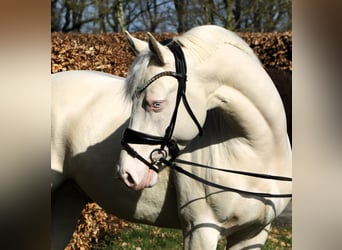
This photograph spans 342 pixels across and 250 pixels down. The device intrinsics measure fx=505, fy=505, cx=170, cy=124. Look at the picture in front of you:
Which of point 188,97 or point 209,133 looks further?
point 209,133

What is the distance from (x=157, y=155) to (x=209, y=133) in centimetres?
36

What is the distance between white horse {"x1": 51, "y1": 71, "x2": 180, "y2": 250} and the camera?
242cm

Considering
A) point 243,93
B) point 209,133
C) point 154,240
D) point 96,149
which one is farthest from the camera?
point 154,240

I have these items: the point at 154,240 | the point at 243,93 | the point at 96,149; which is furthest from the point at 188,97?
the point at 154,240

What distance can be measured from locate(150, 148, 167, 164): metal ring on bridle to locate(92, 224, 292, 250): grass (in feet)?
8.63

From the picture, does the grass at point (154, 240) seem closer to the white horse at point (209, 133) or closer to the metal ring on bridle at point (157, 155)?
the white horse at point (209, 133)

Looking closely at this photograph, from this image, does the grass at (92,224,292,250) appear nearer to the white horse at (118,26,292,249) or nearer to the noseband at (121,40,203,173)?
the white horse at (118,26,292,249)

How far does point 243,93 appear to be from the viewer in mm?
2041

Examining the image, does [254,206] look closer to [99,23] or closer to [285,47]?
[285,47]

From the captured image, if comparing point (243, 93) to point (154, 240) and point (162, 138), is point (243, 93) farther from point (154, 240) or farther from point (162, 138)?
point (154, 240)

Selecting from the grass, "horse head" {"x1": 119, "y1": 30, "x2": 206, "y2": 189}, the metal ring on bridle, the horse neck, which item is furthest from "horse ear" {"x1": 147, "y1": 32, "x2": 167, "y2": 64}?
the grass
